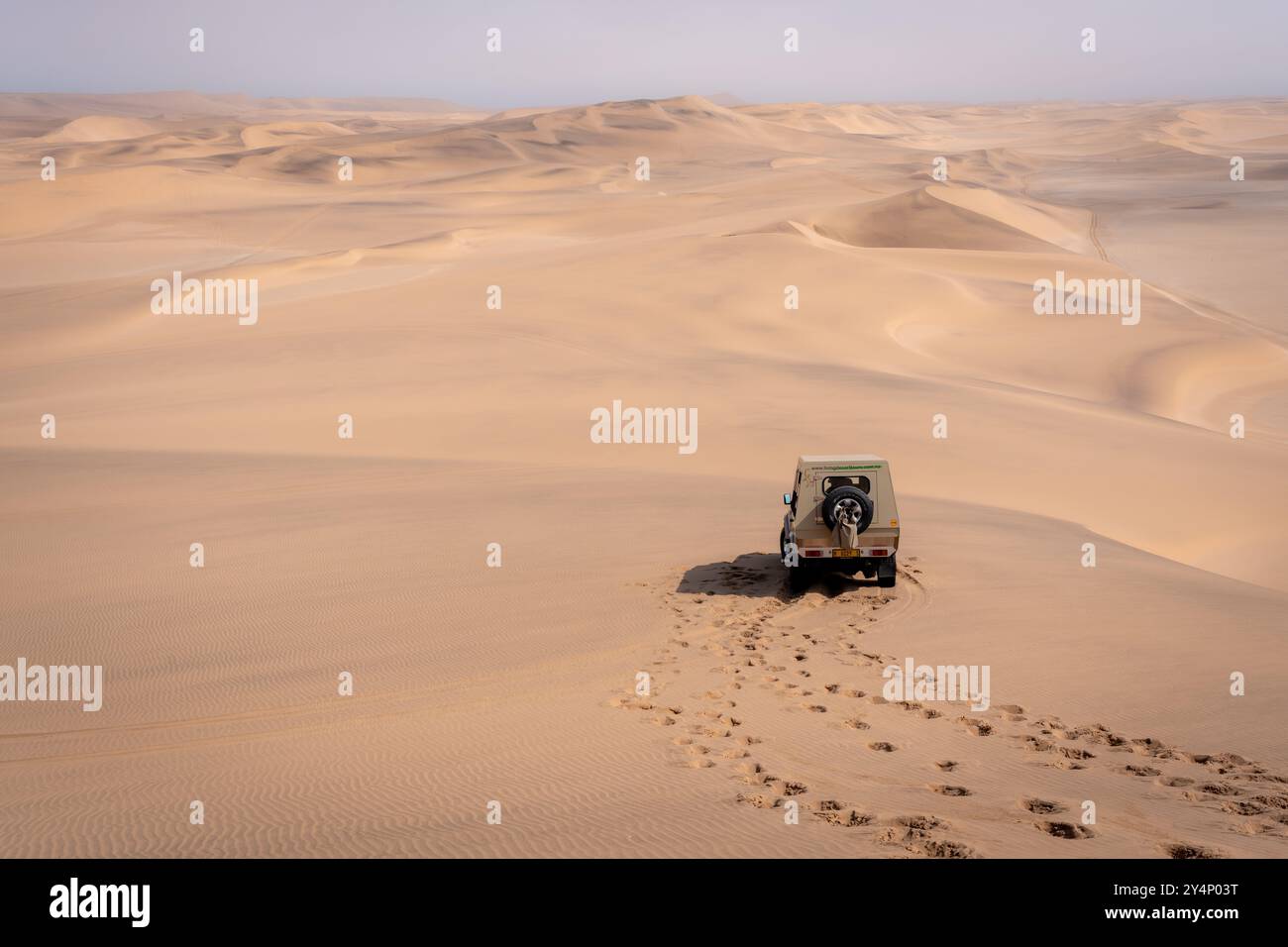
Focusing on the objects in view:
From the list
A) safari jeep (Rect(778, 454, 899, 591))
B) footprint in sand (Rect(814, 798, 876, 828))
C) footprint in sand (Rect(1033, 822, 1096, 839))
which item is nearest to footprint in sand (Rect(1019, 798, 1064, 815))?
footprint in sand (Rect(1033, 822, 1096, 839))

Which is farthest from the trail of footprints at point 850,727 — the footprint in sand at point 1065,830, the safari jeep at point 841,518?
the safari jeep at point 841,518

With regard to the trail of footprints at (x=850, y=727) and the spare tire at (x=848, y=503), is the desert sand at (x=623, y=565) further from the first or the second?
the spare tire at (x=848, y=503)

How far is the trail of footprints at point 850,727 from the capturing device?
6.11 metres

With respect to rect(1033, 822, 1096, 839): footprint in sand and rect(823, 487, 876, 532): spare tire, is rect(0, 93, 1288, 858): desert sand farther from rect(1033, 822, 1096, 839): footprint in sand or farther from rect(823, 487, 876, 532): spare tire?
rect(823, 487, 876, 532): spare tire

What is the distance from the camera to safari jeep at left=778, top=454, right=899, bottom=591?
10375mm

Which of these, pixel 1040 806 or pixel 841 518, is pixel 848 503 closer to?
pixel 841 518

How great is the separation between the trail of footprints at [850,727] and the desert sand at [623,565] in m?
0.04

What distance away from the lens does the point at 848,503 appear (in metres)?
10.4

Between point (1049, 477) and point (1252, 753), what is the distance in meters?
9.53

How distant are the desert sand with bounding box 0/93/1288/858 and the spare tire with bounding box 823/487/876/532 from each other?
0.90 meters

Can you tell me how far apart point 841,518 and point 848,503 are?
0.52 feet

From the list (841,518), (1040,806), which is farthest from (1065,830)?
(841,518)
